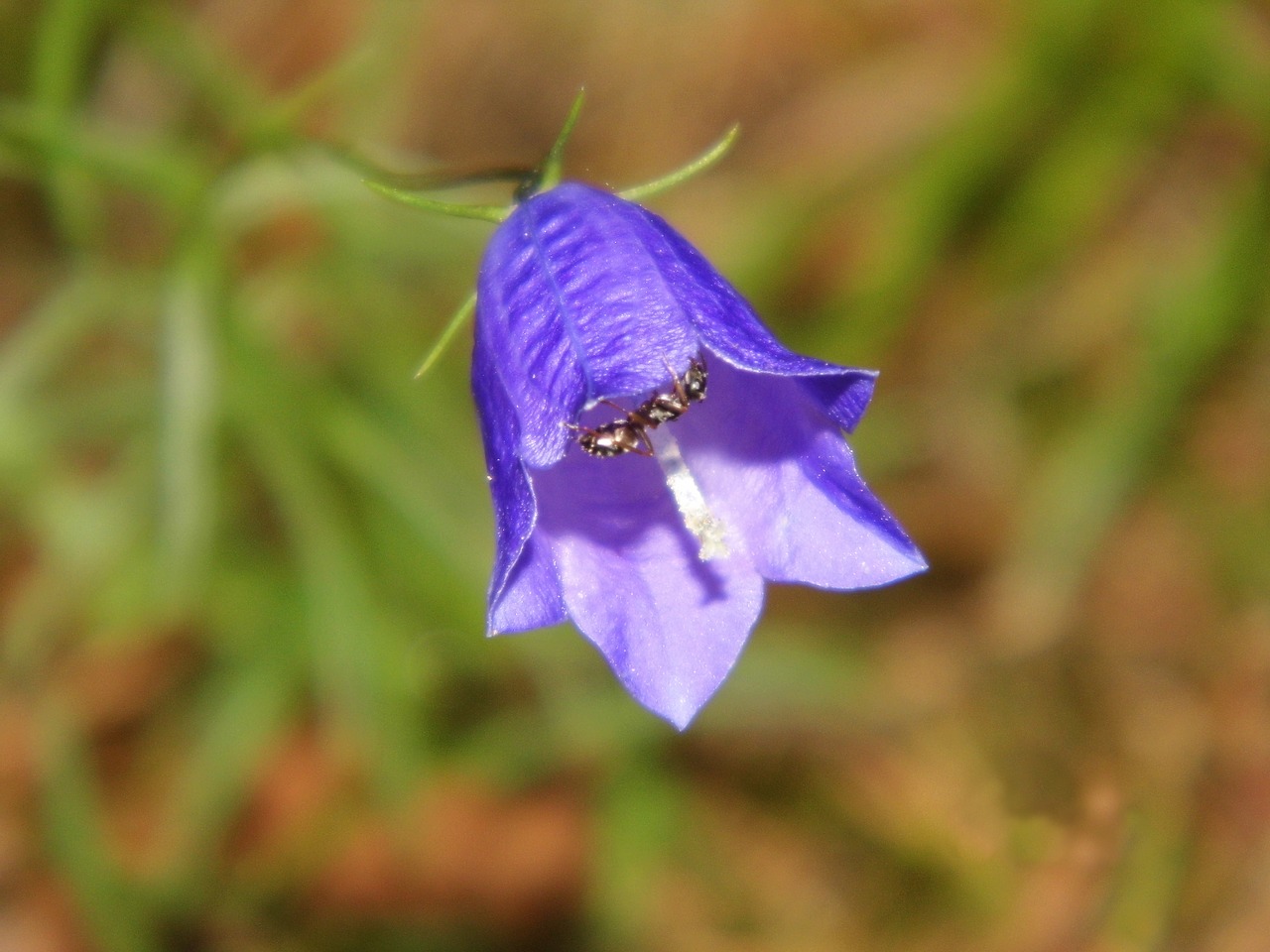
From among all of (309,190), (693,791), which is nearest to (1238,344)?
(693,791)

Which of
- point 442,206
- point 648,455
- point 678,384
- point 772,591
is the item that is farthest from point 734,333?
point 772,591

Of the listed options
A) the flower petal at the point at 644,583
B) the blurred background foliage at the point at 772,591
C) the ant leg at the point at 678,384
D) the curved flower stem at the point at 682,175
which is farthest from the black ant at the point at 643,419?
the blurred background foliage at the point at 772,591

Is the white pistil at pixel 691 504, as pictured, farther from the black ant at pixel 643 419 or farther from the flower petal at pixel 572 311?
the flower petal at pixel 572 311

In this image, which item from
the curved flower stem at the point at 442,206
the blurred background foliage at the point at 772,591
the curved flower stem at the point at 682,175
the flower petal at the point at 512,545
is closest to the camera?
the flower petal at the point at 512,545

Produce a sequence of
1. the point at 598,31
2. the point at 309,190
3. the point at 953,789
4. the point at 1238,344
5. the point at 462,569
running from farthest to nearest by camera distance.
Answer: the point at 598,31 → the point at 1238,344 → the point at 953,789 → the point at 462,569 → the point at 309,190

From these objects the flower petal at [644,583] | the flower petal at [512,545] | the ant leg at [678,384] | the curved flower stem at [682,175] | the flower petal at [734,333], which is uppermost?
the curved flower stem at [682,175]

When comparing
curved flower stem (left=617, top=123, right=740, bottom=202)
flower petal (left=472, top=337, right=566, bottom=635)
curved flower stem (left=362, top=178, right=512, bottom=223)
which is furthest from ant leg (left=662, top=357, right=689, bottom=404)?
curved flower stem (left=362, top=178, right=512, bottom=223)

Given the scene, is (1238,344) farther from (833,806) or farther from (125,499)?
(125,499)
